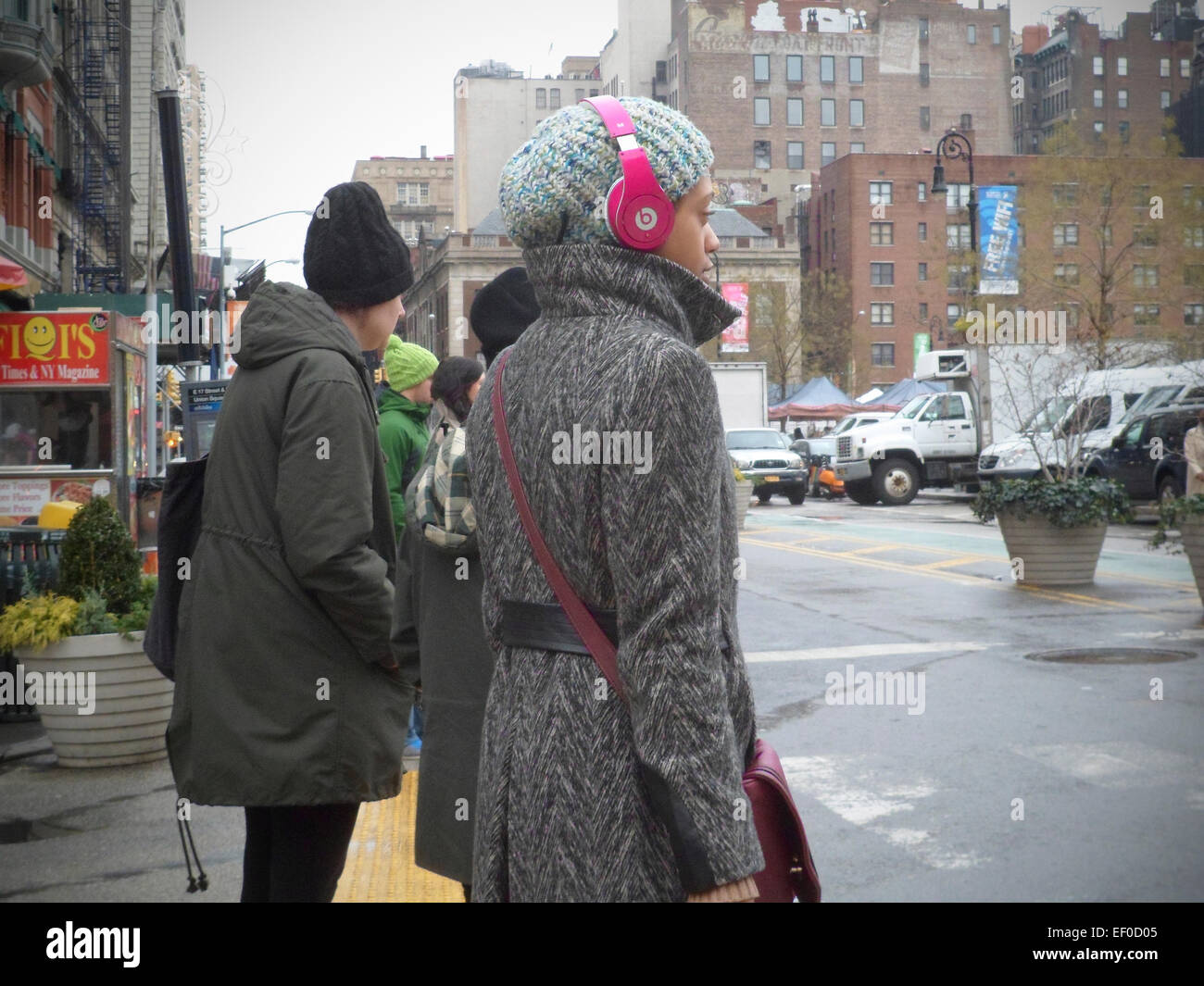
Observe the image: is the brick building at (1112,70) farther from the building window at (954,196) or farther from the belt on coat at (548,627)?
the belt on coat at (548,627)

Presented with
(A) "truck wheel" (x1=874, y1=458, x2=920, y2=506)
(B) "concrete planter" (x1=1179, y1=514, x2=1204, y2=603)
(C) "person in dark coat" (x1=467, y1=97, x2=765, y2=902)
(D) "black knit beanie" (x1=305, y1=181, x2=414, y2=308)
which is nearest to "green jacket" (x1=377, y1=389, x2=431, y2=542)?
(D) "black knit beanie" (x1=305, y1=181, x2=414, y2=308)

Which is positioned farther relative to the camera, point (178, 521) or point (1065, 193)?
point (1065, 193)

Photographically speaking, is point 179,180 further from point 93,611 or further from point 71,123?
point 71,123

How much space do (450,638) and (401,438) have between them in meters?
2.66

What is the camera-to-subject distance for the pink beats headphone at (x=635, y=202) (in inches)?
81.0

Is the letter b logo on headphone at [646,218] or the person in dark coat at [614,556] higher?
the letter b logo on headphone at [646,218]

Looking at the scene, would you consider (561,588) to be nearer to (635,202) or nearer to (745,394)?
(635,202)

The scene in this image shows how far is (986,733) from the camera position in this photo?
7066mm

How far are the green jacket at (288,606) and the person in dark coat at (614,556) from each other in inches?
26.8

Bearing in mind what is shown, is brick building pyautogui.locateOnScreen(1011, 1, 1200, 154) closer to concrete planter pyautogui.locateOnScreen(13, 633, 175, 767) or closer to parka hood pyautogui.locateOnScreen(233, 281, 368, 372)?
concrete planter pyautogui.locateOnScreen(13, 633, 175, 767)

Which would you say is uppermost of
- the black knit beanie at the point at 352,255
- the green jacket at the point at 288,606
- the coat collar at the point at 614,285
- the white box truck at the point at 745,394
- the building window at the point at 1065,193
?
the building window at the point at 1065,193

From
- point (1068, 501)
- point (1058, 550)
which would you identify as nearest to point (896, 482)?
point (1058, 550)

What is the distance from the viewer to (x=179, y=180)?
428 inches

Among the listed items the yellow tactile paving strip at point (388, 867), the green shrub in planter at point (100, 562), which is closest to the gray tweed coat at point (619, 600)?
the yellow tactile paving strip at point (388, 867)
